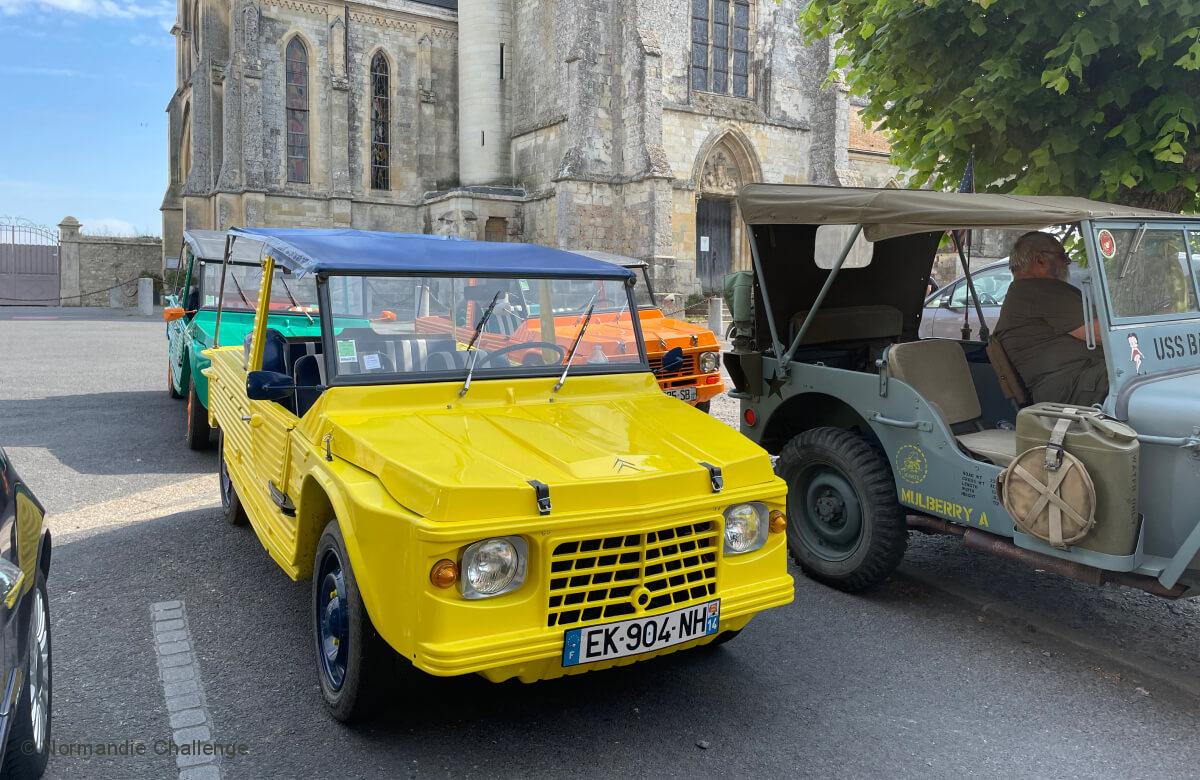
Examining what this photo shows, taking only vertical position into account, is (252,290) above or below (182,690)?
above

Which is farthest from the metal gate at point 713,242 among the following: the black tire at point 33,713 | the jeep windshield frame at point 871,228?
the black tire at point 33,713

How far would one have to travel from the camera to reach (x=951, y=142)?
780 centimetres

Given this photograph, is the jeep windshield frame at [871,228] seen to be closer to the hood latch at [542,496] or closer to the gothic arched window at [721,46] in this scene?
the hood latch at [542,496]

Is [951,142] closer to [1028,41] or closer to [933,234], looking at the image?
[1028,41]

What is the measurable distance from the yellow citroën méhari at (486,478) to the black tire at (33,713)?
96cm

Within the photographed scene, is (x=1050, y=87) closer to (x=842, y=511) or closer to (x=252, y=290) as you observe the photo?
(x=842, y=511)

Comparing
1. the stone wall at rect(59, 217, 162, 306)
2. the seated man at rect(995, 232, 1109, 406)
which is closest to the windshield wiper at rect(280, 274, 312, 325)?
the seated man at rect(995, 232, 1109, 406)

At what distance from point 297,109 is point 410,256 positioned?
2908 centimetres

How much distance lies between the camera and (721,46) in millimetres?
28547

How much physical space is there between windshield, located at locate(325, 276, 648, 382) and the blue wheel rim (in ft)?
2.80

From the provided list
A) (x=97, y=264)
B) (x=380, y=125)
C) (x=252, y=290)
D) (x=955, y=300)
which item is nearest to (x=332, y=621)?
(x=252, y=290)

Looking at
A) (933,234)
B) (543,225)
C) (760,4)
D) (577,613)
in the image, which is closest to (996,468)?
(577,613)

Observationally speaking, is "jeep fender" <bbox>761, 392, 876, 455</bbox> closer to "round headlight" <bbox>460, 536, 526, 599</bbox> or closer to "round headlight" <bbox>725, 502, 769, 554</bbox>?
"round headlight" <bbox>725, 502, 769, 554</bbox>

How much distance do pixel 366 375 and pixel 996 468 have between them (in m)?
3.03
